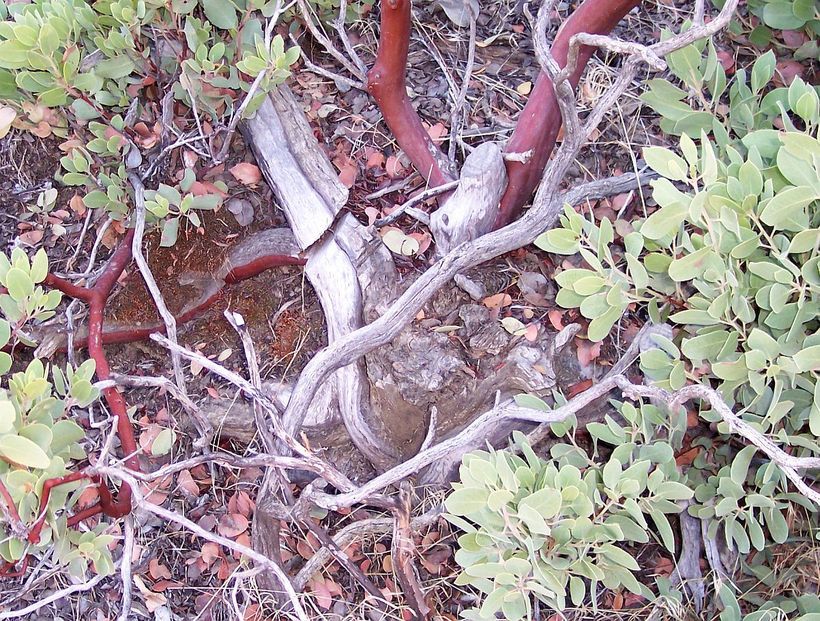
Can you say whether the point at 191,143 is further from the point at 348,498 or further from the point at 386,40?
the point at 348,498

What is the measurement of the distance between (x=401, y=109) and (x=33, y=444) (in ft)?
3.94

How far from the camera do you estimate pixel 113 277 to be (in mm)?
1707

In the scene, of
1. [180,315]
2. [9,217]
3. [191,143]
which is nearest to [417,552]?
[180,315]

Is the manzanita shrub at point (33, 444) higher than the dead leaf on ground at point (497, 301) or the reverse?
higher

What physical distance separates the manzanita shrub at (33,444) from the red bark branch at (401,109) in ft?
2.99

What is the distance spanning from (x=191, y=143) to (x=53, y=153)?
1.30ft

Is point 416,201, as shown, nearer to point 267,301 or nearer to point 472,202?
point 472,202

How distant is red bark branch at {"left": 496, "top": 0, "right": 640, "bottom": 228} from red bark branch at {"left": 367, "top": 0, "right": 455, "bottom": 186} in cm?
18

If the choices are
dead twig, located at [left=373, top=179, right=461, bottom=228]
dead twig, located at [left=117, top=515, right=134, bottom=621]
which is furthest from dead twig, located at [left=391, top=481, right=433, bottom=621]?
dead twig, located at [left=373, top=179, right=461, bottom=228]

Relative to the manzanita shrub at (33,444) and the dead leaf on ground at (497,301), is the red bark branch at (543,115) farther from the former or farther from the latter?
the manzanita shrub at (33,444)

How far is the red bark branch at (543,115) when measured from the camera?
1.51m

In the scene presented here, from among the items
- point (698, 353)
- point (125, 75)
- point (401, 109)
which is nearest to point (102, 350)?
point (125, 75)

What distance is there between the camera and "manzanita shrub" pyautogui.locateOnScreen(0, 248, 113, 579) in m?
1.02

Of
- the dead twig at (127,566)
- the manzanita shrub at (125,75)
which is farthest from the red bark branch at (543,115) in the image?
the dead twig at (127,566)
